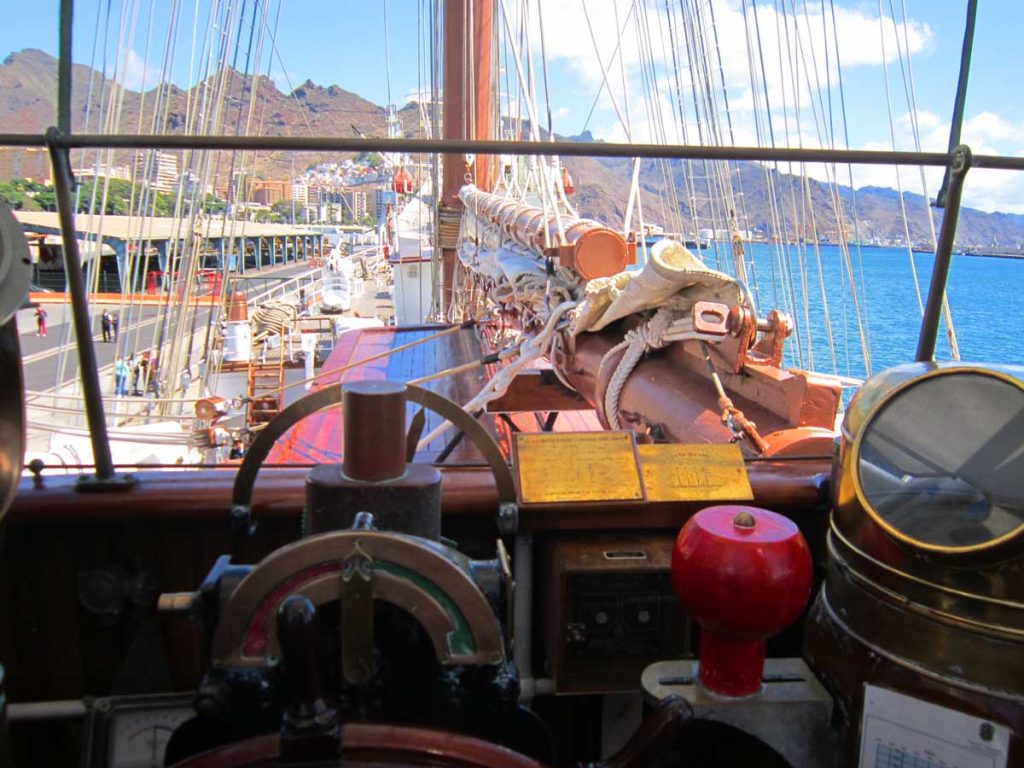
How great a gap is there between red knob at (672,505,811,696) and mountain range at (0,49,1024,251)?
1.28 m

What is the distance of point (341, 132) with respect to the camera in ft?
234

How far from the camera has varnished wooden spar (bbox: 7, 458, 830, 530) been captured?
4.65 ft

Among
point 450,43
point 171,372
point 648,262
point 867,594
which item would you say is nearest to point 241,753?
point 867,594

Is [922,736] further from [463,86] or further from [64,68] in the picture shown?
[463,86]

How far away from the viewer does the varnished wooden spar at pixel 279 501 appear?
55.8 inches

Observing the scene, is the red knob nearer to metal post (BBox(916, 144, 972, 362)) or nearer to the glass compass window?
the glass compass window

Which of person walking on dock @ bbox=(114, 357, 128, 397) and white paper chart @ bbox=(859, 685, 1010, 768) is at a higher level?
white paper chart @ bbox=(859, 685, 1010, 768)

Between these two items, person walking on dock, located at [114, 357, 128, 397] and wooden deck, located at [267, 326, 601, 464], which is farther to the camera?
person walking on dock, located at [114, 357, 128, 397]

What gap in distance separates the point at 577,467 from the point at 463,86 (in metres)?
8.70

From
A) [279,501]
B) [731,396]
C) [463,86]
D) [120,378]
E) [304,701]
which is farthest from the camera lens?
[463,86]

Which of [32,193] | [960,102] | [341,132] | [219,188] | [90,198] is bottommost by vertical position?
[960,102]

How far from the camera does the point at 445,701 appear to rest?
0.96m

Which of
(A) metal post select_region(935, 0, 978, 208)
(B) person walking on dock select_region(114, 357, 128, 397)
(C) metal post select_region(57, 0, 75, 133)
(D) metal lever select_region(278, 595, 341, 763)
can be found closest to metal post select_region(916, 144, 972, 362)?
(A) metal post select_region(935, 0, 978, 208)

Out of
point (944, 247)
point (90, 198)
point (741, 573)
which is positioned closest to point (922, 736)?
point (741, 573)
